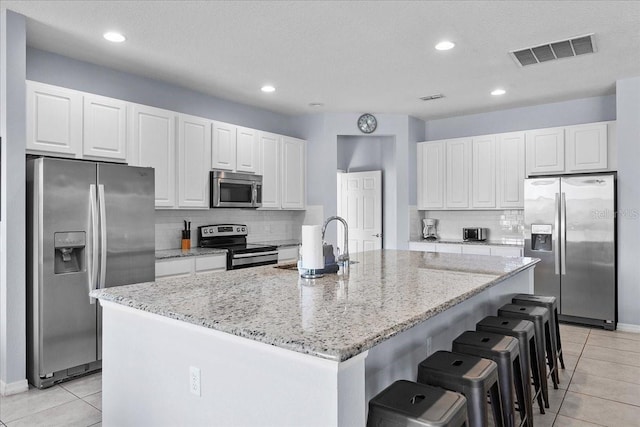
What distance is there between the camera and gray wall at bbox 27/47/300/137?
3.82 metres

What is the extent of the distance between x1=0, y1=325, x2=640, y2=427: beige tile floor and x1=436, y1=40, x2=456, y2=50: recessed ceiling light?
280 cm

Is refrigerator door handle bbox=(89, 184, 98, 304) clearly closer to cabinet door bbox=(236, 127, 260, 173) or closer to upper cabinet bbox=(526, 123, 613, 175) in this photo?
cabinet door bbox=(236, 127, 260, 173)

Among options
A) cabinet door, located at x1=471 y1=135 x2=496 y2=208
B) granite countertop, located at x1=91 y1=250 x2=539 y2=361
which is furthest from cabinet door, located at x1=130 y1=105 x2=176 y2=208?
cabinet door, located at x1=471 y1=135 x2=496 y2=208

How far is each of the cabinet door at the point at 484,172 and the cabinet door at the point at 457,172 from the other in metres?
0.09

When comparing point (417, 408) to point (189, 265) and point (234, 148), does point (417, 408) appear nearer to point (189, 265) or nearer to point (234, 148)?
point (189, 265)

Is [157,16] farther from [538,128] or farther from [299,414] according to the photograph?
[538,128]

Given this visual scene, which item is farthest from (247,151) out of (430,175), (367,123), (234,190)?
(430,175)

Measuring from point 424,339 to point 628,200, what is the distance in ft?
11.6

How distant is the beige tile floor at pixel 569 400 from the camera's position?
267 centimetres

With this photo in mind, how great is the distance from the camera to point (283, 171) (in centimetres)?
580

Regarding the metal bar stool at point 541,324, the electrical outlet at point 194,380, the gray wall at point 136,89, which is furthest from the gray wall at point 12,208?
the metal bar stool at point 541,324

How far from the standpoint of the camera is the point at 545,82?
4703 mm

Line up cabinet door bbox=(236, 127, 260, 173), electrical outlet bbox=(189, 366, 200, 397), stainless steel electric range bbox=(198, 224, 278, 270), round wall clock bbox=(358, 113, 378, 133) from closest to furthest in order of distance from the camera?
1. electrical outlet bbox=(189, 366, 200, 397)
2. stainless steel electric range bbox=(198, 224, 278, 270)
3. cabinet door bbox=(236, 127, 260, 173)
4. round wall clock bbox=(358, 113, 378, 133)

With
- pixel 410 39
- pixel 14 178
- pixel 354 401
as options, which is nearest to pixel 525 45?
pixel 410 39
